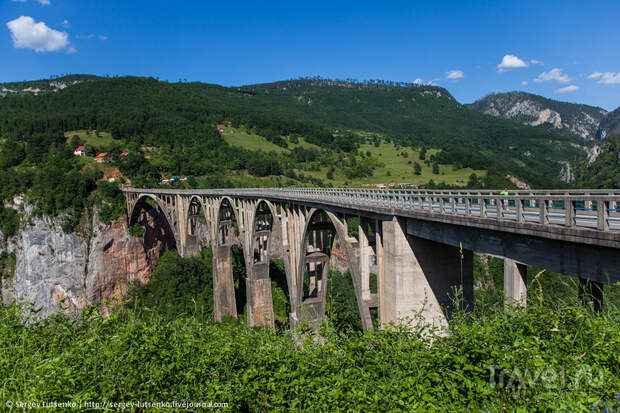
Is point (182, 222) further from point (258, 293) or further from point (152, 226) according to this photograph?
point (152, 226)

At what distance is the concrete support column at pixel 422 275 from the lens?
42.9 feet

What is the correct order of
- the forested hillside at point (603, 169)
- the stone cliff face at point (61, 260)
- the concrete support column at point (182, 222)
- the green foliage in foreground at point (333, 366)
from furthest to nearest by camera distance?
the forested hillside at point (603, 169) < the stone cliff face at point (61, 260) < the concrete support column at point (182, 222) < the green foliage in foreground at point (333, 366)

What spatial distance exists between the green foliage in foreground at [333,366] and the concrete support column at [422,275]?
5828 millimetres

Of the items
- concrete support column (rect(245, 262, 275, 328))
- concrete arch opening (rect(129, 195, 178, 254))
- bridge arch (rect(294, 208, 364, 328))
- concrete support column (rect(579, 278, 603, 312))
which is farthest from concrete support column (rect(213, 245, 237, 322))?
concrete support column (rect(579, 278, 603, 312))

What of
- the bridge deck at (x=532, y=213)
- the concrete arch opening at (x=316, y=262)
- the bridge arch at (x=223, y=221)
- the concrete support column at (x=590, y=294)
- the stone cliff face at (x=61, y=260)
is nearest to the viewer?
the concrete support column at (x=590, y=294)

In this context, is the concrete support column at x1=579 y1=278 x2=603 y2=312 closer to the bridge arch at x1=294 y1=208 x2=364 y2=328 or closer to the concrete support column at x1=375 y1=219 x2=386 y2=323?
the concrete support column at x1=375 y1=219 x2=386 y2=323

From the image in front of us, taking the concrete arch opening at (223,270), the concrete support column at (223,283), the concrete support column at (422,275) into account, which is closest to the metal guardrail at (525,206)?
the concrete support column at (422,275)

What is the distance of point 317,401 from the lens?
566 cm

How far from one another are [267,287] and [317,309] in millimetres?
9096

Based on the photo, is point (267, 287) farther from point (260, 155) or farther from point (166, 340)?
point (260, 155)

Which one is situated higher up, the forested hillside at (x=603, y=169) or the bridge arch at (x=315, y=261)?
A: the forested hillside at (x=603, y=169)

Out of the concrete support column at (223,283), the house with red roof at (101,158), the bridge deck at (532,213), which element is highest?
the house with red roof at (101,158)

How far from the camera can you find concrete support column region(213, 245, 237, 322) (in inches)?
1544

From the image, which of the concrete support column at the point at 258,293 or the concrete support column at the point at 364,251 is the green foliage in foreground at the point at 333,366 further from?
the concrete support column at the point at 258,293
